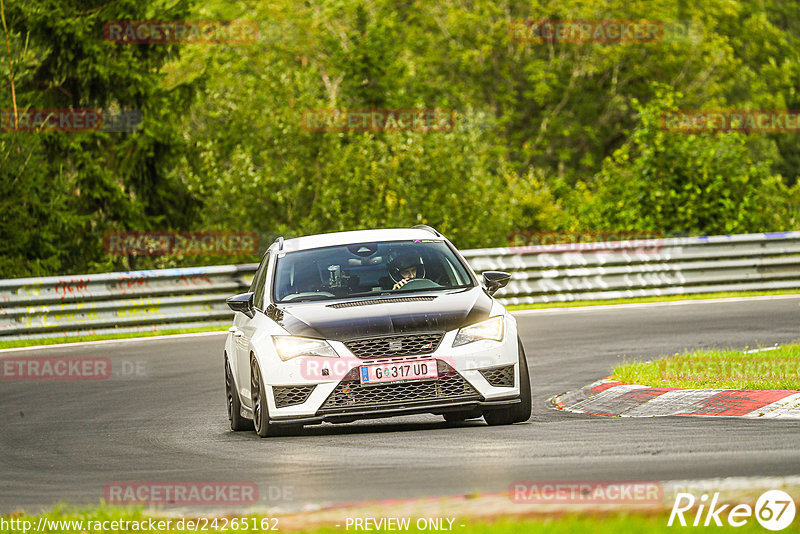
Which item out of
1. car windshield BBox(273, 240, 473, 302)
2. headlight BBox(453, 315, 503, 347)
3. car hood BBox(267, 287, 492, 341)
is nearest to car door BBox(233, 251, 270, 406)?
car windshield BBox(273, 240, 473, 302)

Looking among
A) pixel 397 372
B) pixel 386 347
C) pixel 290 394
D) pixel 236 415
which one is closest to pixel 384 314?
pixel 386 347

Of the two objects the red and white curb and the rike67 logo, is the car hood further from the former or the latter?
the rike67 logo

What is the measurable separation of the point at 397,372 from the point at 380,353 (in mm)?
184

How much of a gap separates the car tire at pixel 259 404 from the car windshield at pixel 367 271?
72 centimetres

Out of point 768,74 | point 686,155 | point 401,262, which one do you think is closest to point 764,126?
point 768,74

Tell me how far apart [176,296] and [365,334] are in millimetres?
12874

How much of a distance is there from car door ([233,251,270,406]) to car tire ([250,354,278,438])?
0.20m

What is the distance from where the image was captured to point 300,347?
34.3ft

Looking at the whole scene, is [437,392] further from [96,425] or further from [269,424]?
[96,425]

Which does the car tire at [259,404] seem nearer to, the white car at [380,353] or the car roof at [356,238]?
the white car at [380,353]

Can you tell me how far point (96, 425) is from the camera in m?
12.6

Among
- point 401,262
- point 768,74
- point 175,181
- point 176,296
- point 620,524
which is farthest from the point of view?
point 768,74

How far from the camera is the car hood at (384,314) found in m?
10.4

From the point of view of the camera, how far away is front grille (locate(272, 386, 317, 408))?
1041cm
